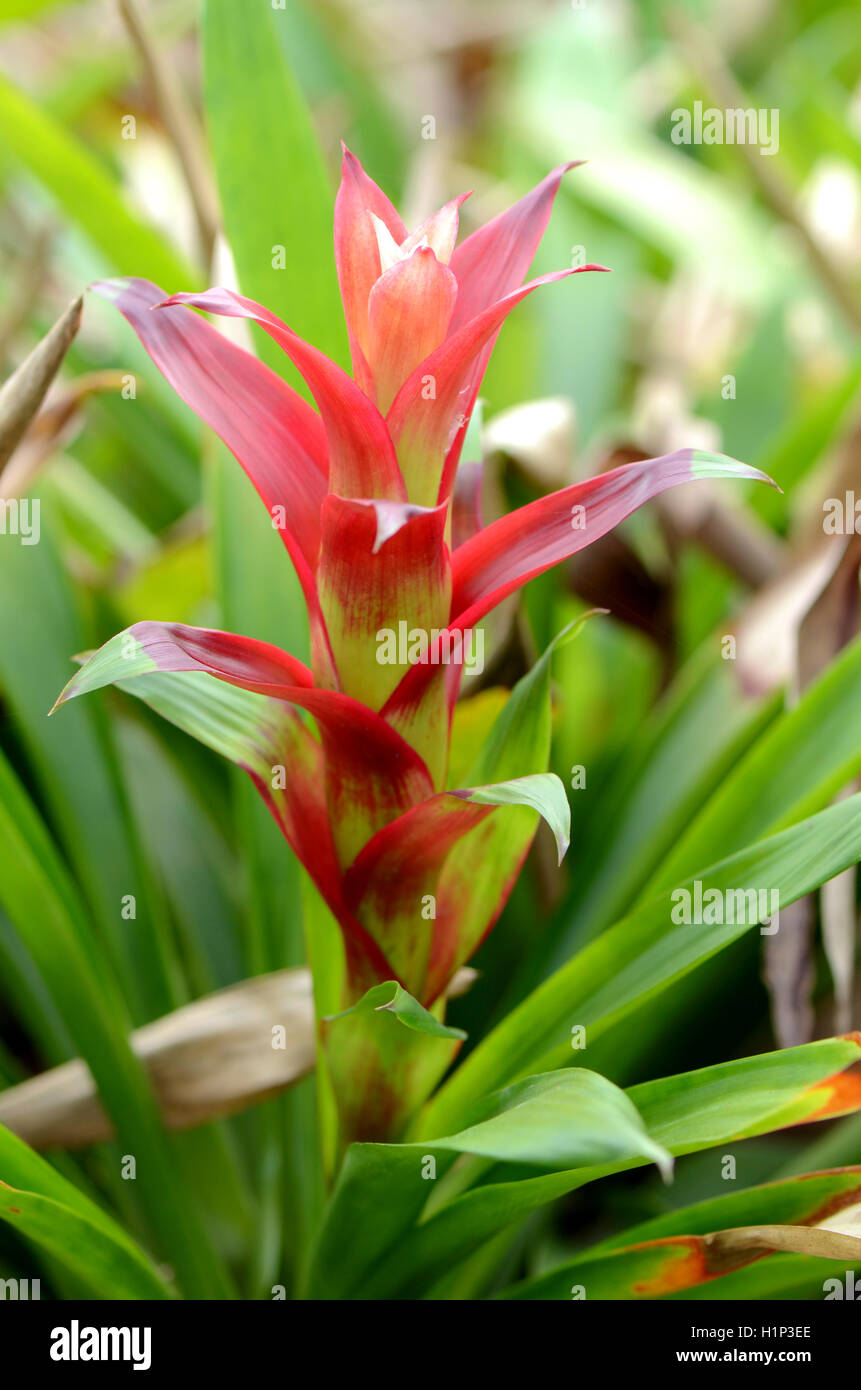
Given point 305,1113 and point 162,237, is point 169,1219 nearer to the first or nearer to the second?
point 305,1113

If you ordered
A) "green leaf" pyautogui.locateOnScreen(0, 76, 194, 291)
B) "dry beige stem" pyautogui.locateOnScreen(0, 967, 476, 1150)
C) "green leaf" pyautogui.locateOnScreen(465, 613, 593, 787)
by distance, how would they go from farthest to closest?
1. "green leaf" pyautogui.locateOnScreen(0, 76, 194, 291)
2. "dry beige stem" pyautogui.locateOnScreen(0, 967, 476, 1150)
3. "green leaf" pyautogui.locateOnScreen(465, 613, 593, 787)

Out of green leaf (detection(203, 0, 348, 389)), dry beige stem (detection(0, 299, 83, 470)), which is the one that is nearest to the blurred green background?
green leaf (detection(203, 0, 348, 389))

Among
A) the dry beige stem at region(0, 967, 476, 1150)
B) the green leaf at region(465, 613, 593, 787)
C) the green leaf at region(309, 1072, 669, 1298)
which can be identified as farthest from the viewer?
the dry beige stem at region(0, 967, 476, 1150)

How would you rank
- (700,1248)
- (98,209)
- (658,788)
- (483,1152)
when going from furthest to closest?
(98,209)
(658,788)
(700,1248)
(483,1152)

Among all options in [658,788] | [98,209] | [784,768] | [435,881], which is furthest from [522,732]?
[98,209]

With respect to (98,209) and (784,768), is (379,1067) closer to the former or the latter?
(784,768)

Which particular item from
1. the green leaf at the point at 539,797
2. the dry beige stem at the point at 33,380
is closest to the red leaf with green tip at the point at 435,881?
the green leaf at the point at 539,797

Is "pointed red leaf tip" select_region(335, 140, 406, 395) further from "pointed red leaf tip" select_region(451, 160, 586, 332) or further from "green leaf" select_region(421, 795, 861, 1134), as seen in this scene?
"green leaf" select_region(421, 795, 861, 1134)
